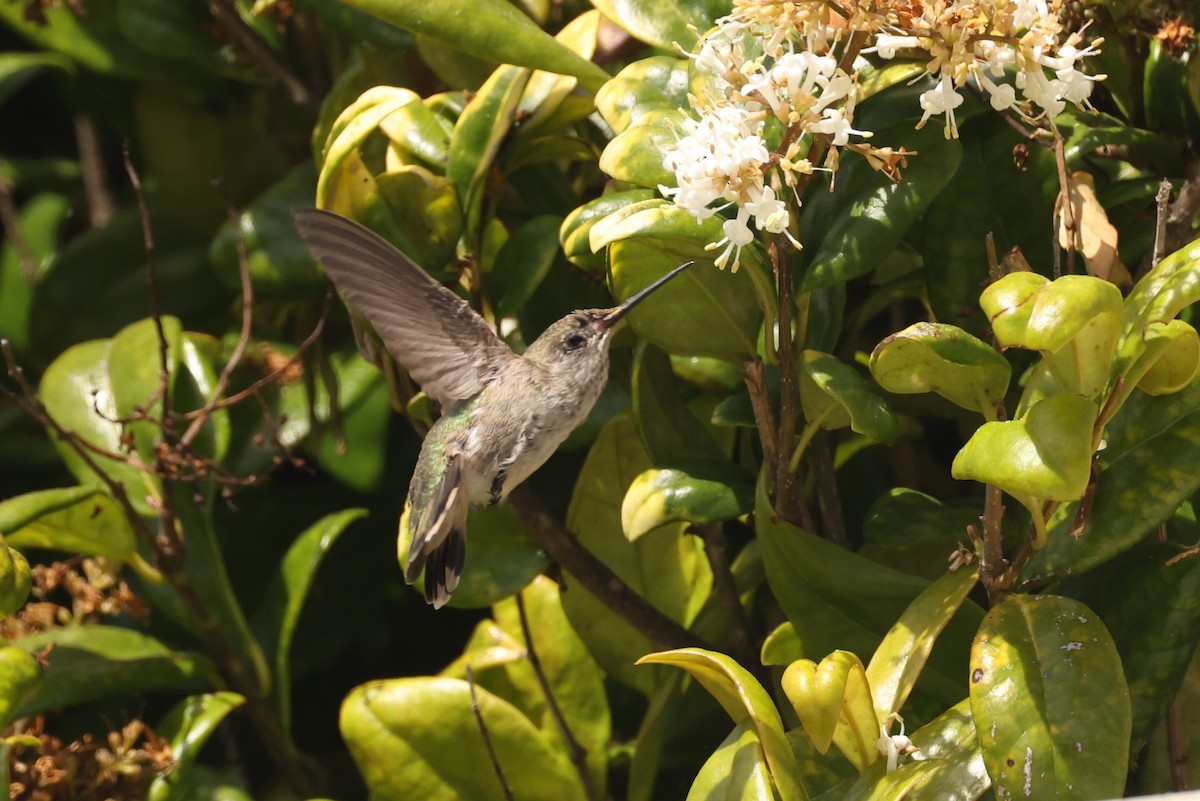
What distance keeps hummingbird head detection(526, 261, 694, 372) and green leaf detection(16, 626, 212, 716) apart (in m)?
0.56

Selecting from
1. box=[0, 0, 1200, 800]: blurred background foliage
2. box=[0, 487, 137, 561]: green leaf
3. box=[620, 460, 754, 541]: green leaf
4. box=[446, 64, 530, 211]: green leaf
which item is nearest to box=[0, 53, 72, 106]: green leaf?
box=[0, 0, 1200, 800]: blurred background foliage

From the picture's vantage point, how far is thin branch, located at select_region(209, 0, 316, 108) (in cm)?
181

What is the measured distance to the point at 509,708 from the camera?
1428 millimetres

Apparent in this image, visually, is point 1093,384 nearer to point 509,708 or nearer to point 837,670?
point 837,670

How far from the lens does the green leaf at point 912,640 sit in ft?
3.46

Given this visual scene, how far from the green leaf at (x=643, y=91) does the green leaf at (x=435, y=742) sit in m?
0.58

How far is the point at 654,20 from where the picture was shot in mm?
1283

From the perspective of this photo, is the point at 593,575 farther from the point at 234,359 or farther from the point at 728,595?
the point at 234,359

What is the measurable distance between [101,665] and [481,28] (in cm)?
80

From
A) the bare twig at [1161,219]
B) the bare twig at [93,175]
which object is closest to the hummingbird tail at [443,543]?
the bare twig at [1161,219]

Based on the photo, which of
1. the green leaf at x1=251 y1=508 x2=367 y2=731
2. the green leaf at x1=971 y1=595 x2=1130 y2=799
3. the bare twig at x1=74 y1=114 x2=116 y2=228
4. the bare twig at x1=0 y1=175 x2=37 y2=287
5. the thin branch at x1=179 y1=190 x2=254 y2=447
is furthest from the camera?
the bare twig at x1=74 y1=114 x2=116 y2=228

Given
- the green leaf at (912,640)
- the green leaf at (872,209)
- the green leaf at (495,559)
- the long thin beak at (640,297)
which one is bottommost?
the green leaf at (495,559)

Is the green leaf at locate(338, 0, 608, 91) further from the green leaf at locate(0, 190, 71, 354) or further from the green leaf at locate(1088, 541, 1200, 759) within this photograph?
the green leaf at locate(0, 190, 71, 354)

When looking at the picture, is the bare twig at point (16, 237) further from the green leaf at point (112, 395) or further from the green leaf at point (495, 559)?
the green leaf at point (495, 559)
